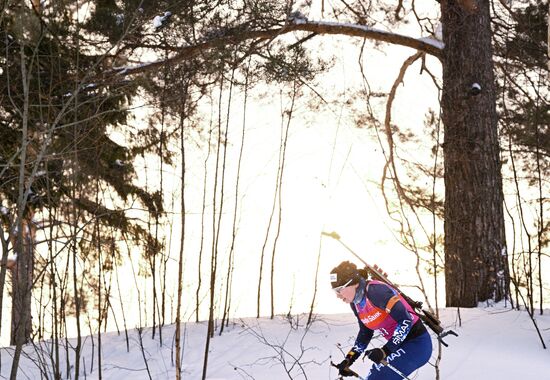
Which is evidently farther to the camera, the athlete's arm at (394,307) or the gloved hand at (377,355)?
the athlete's arm at (394,307)

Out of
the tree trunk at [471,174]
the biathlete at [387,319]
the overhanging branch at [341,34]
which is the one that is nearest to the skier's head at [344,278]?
the biathlete at [387,319]

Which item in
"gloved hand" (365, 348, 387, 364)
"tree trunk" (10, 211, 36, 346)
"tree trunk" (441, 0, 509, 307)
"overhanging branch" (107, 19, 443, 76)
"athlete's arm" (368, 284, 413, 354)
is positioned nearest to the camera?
"tree trunk" (10, 211, 36, 346)

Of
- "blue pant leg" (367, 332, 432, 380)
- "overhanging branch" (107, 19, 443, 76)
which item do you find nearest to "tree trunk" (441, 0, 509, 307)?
"overhanging branch" (107, 19, 443, 76)

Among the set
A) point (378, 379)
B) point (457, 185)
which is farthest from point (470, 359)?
point (457, 185)

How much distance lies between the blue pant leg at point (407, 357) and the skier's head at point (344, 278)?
512 mm

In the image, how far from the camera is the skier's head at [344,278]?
14.9ft

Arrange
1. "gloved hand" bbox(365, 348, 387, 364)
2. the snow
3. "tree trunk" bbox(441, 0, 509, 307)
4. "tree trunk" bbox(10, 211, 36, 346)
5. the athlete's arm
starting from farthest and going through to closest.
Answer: "tree trunk" bbox(441, 0, 509, 307) → the snow → the athlete's arm → "gloved hand" bbox(365, 348, 387, 364) → "tree trunk" bbox(10, 211, 36, 346)

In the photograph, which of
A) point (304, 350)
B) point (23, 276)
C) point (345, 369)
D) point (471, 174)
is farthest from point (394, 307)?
point (471, 174)

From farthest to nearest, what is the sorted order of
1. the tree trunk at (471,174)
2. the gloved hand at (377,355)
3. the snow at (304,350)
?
the tree trunk at (471,174)
the snow at (304,350)
the gloved hand at (377,355)

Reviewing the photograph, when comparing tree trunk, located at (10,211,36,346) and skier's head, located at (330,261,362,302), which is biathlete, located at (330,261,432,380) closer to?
skier's head, located at (330,261,362,302)

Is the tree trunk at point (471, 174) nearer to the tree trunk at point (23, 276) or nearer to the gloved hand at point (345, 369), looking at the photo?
the gloved hand at point (345, 369)

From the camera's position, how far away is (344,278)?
14.9 ft

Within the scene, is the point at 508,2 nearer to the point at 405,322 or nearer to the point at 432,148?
the point at 432,148

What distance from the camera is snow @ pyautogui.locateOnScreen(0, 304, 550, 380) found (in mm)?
6008
